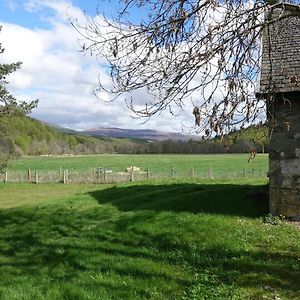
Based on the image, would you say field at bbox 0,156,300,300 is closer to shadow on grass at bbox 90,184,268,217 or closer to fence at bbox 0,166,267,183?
shadow on grass at bbox 90,184,268,217

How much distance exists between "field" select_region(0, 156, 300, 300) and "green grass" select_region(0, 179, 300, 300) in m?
0.02

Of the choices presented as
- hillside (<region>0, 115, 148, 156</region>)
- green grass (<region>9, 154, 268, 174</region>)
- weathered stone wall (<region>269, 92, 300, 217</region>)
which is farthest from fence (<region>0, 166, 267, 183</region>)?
hillside (<region>0, 115, 148, 156</region>)

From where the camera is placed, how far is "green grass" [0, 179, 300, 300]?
7016mm

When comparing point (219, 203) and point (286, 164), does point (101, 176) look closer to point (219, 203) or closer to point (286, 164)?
point (219, 203)

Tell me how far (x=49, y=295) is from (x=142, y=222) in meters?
5.10

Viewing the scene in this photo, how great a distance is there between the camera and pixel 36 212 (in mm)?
17031

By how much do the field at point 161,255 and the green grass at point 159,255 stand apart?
0.7 inches

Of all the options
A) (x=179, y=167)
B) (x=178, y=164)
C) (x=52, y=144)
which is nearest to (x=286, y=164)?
(x=179, y=167)

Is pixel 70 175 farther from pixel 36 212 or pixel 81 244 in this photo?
pixel 81 244

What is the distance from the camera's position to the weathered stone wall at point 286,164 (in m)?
12.2

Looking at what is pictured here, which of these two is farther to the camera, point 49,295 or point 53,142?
point 53,142

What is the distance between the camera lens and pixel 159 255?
345 inches

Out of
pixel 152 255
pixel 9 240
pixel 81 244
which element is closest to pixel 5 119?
pixel 9 240

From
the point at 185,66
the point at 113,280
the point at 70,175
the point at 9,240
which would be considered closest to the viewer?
the point at 185,66
